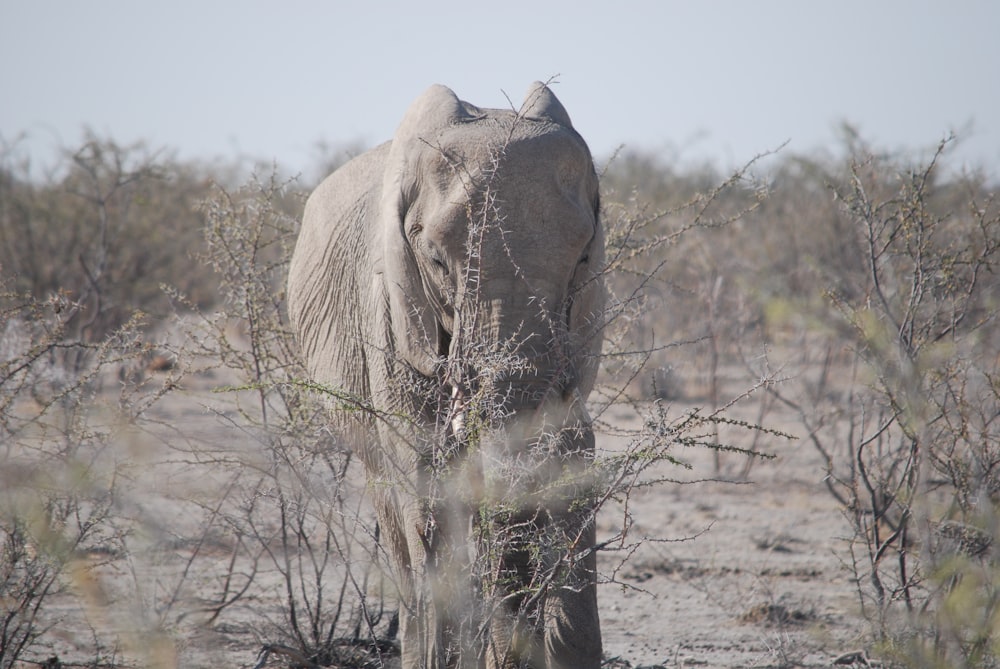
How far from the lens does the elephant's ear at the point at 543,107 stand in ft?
12.6

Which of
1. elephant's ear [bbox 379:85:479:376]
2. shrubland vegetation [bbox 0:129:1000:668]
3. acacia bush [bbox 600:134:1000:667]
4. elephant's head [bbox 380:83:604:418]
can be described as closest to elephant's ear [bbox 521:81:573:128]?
elephant's head [bbox 380:83:604:418]

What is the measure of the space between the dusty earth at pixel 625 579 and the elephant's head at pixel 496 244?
0.71m

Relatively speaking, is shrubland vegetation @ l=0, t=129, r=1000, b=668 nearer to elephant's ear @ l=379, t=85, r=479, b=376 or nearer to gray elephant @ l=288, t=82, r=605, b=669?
gray elephant @ l=288, t=82, r=605, b=669

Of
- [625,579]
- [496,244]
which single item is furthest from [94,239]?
[496,244]

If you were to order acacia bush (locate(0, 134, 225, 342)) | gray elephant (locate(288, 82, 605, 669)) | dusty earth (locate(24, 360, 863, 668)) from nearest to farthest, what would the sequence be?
gray elephant (locate(288, 82, 605, 669))
dusty earth (locate(24, 360, 863, 668))
acacia bush (locate(0, 134, 225, 342))

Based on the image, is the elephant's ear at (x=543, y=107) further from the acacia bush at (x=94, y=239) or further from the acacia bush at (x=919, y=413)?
the acacia bush at (x=94, y=239)

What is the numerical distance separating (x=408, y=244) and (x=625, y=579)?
2803 mm

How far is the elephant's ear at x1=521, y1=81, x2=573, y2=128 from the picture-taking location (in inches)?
152

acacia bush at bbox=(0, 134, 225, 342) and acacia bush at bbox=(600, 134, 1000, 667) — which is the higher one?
acacia bush at bbox=(0, 134, 225, 342)

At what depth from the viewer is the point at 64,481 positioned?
376 cm

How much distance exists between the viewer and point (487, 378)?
302cm

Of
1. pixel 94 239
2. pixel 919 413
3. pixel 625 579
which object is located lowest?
pixel 625 579

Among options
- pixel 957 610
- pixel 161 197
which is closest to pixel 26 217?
pixel 161 197

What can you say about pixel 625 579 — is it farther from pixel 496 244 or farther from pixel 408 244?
pixel 496 244
